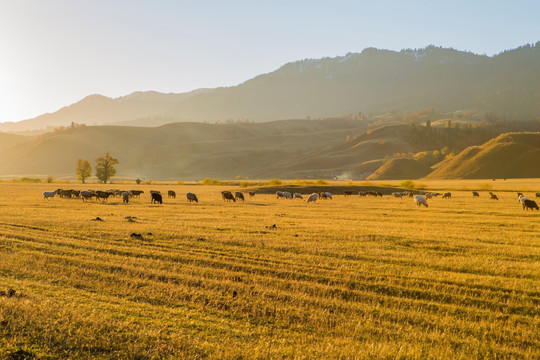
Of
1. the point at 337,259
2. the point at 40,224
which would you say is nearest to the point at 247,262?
the point at 337,259

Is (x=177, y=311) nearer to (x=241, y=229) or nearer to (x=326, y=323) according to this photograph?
(x=326, y=323)

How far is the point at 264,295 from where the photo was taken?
10312mm

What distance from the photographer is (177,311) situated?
8.97 meters

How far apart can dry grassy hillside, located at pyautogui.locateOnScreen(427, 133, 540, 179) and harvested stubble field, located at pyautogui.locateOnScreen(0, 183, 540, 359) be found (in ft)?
388

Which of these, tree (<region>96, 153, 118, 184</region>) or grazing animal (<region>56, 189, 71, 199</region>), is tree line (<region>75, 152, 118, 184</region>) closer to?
tree (<region>96, 153, 118, 184</region>)

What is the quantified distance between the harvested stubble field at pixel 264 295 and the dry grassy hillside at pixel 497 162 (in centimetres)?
11814

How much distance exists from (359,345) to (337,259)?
6897 millimetres

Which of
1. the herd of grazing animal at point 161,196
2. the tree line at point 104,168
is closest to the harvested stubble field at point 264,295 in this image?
the herd of grazing animal at point 161,196

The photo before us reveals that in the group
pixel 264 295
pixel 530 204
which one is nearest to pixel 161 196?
pixel 264 295

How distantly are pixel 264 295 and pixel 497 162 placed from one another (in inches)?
5432

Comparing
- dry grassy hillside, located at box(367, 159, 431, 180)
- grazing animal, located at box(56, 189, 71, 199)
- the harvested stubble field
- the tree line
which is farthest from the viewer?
dry grassy hillside, located at box(367, 159, 431, 180)

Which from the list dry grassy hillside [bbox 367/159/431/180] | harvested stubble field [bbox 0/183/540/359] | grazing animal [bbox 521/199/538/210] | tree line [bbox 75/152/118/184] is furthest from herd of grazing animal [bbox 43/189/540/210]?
dry grassy hillside [bbox 367/159/431/180]

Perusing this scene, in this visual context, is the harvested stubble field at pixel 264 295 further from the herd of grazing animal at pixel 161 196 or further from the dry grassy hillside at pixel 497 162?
the dry grassy hillside at pixel 497 162

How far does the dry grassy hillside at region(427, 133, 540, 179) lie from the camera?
122812mm
